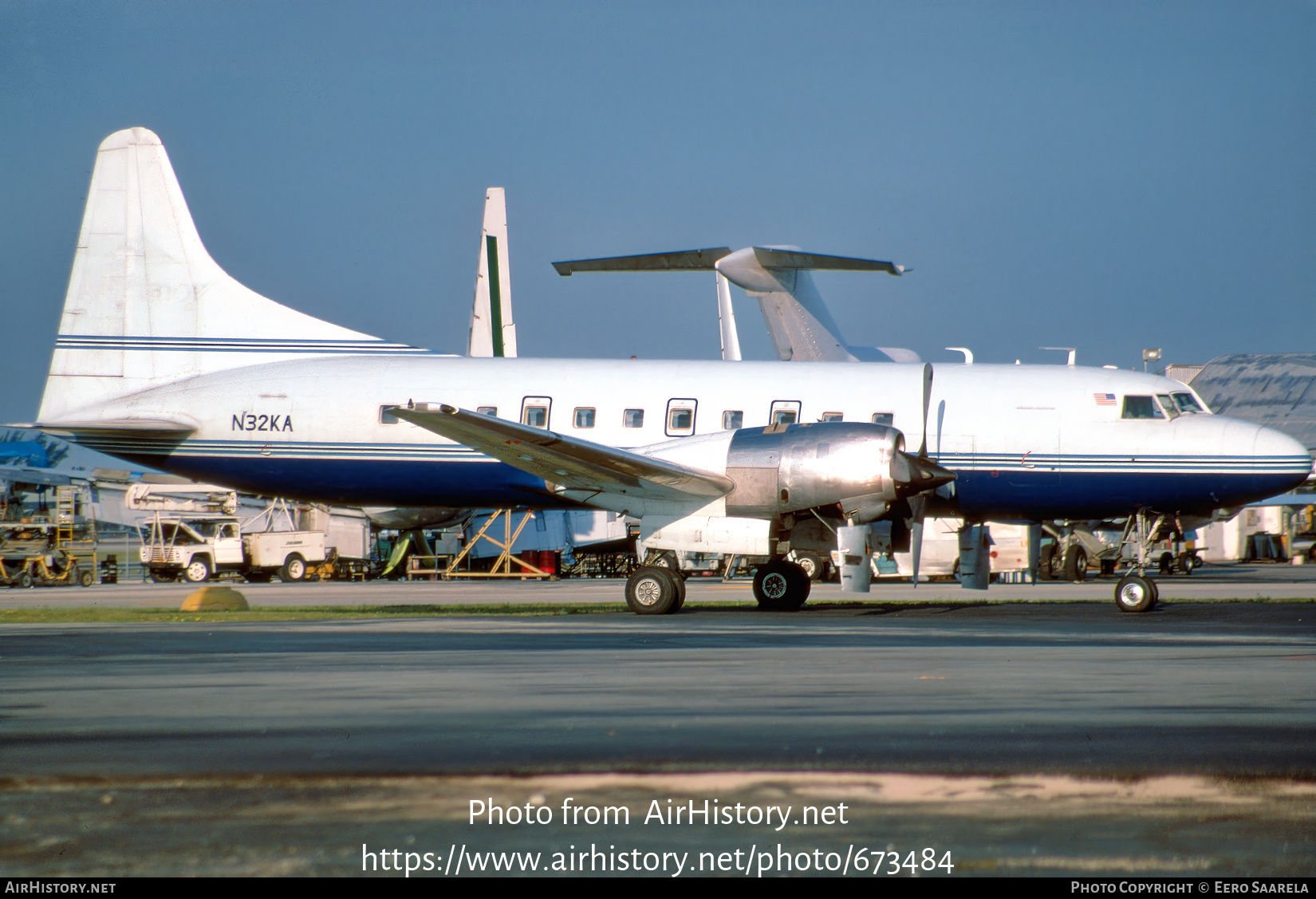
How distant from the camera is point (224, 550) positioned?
39.0 metres

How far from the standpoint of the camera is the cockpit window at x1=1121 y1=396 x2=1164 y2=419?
19594 millimetres

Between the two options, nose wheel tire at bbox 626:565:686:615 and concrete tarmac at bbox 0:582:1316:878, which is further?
nose wheel tire at bbox 626:565:686:615

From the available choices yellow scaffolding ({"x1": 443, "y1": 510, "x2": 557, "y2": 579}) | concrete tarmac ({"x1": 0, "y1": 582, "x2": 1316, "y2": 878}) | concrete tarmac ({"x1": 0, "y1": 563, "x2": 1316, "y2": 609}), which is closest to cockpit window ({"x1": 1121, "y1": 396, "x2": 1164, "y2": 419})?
concrete tarmac ({"x1": 0, "y1": 563, "x2": 1316, "y2": 609})

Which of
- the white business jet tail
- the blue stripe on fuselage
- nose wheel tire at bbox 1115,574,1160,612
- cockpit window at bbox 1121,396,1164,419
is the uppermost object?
the white business jet tail

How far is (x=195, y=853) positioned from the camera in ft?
11.8

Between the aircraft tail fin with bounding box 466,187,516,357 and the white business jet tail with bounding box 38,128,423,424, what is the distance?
79.7ft

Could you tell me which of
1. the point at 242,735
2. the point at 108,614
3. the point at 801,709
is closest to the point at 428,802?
the point at 242,735

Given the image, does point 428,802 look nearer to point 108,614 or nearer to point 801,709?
point 801,709

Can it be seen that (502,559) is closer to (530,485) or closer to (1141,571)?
(530,485)

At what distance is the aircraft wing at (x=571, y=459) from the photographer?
1617 centimetres

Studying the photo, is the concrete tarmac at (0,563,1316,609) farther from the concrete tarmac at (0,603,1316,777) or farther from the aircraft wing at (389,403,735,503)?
the concrete tarmac at (0,603,1316,777)

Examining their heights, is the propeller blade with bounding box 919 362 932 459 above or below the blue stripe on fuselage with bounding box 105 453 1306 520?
above

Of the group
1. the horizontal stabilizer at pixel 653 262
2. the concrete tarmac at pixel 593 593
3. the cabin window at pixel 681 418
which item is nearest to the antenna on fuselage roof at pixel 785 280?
the horizontal stabilizer at pixel 653 262

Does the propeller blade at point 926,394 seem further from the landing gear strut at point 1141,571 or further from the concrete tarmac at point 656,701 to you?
the concrete tarmac at point 656,701
